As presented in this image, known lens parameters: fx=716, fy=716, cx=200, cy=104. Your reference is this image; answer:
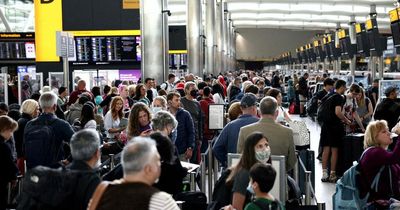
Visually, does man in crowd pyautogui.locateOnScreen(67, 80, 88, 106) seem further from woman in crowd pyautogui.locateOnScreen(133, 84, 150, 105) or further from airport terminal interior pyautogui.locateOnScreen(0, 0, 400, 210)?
woman in crowd pyautogui.locateOnScreen(133, 84, 150, 105)

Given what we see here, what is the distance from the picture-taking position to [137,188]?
3.77m

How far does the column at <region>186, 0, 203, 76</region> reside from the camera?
30.5 metres

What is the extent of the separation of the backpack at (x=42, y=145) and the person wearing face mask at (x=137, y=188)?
3.70 m

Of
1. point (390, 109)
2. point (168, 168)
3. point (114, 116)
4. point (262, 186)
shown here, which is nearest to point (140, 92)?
point (114, 116)

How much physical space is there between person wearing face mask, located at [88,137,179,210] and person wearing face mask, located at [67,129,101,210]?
0.46 m

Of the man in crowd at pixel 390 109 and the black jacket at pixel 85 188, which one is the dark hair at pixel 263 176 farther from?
the man in crowd at pixel 390 109

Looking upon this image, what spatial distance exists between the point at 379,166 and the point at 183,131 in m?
Answer: 3.15

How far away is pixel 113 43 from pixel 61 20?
1992mm

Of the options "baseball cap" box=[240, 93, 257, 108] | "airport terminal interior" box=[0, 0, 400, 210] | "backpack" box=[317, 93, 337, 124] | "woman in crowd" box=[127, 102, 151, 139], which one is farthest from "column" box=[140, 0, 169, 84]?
"baseball cap" box=[240, 93, 257, 108]

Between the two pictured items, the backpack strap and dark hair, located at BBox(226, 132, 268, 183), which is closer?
the backpack strap

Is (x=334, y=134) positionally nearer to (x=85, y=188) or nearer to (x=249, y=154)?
(x=249, y=154)

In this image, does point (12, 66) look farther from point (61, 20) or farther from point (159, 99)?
point (159, 99)

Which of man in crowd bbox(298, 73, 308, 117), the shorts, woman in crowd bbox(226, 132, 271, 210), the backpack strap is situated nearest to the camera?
the backpack strap

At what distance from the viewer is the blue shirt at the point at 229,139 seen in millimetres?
7402
